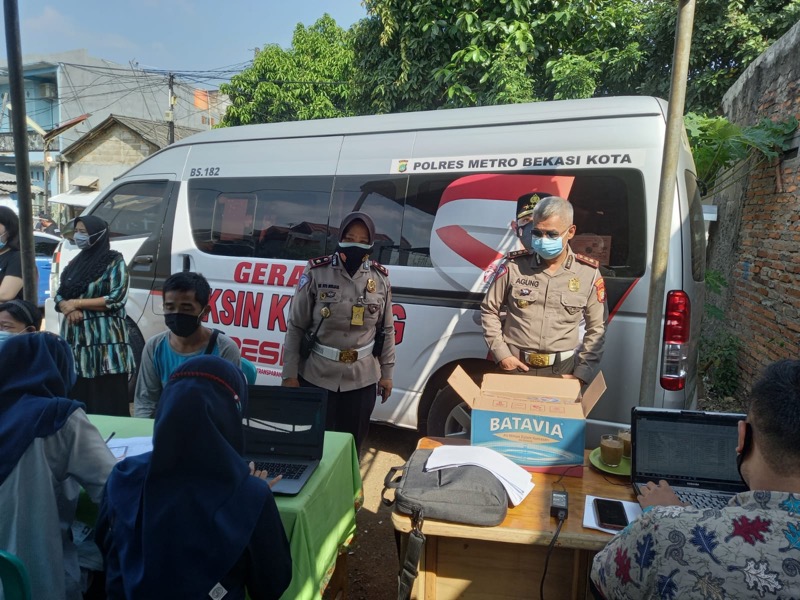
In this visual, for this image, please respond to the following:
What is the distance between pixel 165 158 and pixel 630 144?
3.69 m

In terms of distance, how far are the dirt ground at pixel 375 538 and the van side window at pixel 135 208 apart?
8.60 feet

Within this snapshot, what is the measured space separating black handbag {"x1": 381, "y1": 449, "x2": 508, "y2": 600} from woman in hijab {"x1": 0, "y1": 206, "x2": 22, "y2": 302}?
3.03 metres

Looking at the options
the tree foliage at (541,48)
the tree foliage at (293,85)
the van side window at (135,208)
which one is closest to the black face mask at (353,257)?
the van side window at (135,208)

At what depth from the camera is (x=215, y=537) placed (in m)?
1.38

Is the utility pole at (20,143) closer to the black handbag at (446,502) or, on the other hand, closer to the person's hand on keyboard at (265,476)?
the person's hand on keyboard at (265,476)

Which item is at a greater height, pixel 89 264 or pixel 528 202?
pixel 528 202

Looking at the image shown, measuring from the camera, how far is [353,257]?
2932mm

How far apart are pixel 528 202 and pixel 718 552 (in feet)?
7.86

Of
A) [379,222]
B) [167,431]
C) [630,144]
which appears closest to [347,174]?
[379,222]

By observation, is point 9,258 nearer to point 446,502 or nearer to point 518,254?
point 518,254

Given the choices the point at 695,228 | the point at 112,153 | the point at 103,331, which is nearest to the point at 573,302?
the point at 695,228

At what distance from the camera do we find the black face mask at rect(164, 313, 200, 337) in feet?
8.18

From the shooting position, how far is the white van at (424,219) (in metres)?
2.99

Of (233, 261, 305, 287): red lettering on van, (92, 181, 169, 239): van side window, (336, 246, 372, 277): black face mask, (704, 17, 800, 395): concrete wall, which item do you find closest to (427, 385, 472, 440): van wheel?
(336, 246, 372, 277): black face mask
